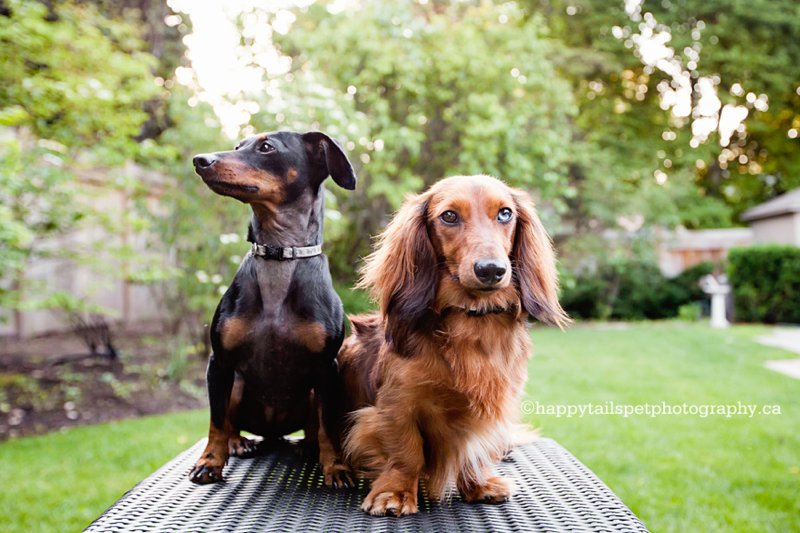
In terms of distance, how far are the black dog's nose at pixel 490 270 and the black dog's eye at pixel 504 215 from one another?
0.75ft

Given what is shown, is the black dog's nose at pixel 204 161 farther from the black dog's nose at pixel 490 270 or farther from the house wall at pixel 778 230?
the house wall at pixel 778 230

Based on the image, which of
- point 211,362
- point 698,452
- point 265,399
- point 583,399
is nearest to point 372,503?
point 265,399

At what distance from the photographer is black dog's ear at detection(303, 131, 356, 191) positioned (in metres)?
1.90

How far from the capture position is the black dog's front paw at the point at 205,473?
1.88 metres

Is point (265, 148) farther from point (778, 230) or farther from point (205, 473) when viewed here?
point (778, 230)

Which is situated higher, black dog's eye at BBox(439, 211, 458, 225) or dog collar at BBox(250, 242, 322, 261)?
black dog's eye at BBox(439, 211, 458, 225)

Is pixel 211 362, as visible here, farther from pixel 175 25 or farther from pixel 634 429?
pixel 175 25

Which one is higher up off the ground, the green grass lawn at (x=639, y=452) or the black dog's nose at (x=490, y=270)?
the black dog's nose at (x=490, y=270)

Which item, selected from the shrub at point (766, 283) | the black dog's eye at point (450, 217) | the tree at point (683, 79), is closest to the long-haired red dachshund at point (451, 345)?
the black dog's eye at point (450, 217)

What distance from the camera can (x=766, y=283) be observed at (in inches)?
467

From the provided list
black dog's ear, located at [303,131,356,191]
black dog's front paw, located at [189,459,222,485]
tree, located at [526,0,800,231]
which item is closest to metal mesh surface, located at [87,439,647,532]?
black dog's front paw, located at [189,459,222,485]

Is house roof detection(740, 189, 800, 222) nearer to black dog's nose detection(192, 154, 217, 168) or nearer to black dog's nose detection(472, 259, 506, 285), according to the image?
black dog's nose detection(472, 259, 506, 285)

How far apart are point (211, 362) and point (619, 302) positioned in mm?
12684

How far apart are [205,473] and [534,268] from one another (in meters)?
1.11
